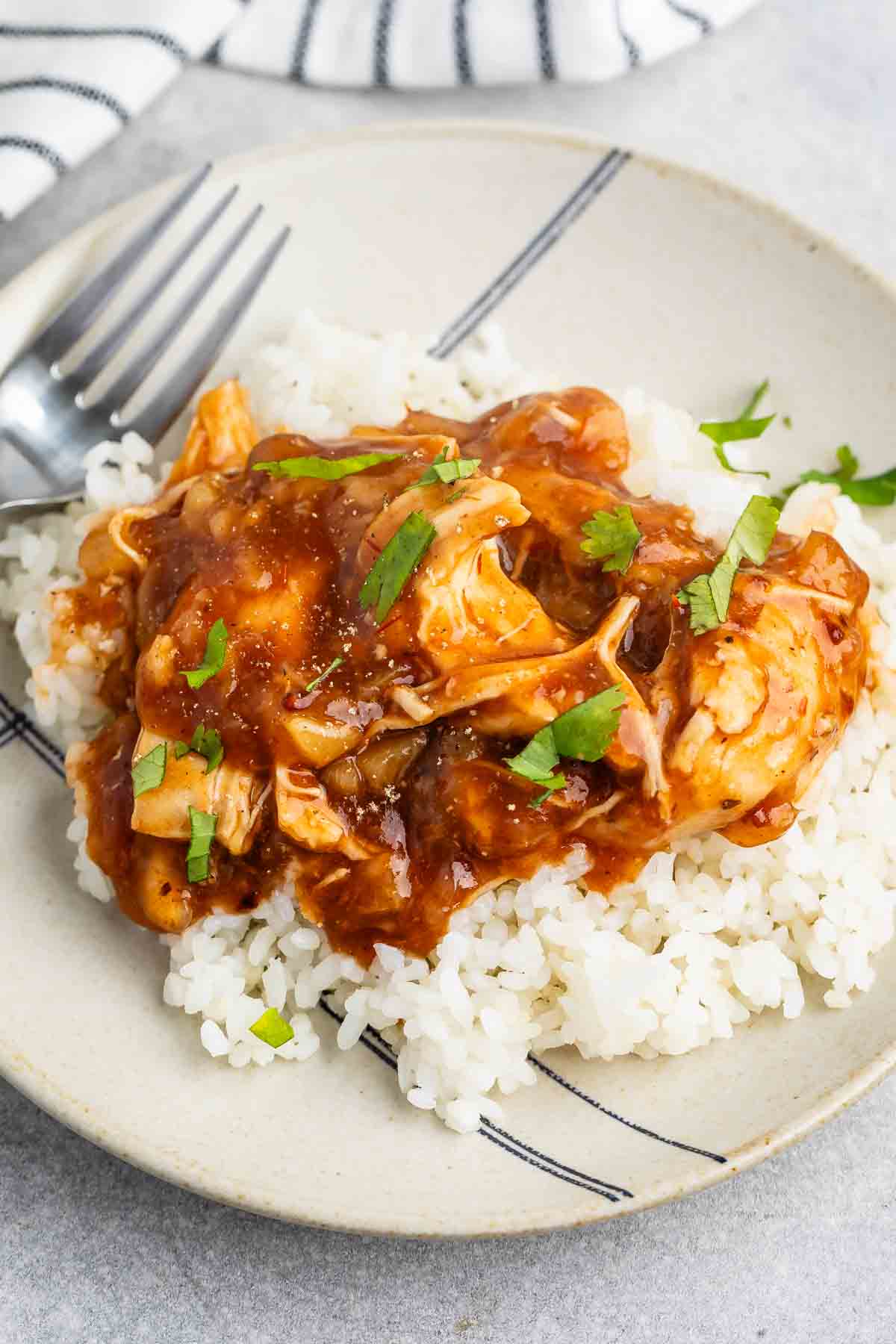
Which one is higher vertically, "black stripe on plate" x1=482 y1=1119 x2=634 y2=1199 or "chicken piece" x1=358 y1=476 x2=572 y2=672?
"chicken piece" x1=358 y1=476 x2=572 y2=672

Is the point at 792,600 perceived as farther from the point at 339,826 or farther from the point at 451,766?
the point at 339,826

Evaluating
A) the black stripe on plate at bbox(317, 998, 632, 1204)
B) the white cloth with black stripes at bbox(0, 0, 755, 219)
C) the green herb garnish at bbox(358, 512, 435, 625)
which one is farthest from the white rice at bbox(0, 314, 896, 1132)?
the white cloth with black stripes at bbox(0, 0, 755, 219)

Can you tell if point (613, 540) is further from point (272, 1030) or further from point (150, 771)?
point (272, 1030)

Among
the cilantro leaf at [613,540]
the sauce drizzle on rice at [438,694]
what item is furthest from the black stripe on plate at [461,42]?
the cilantro leaf at [613,540]

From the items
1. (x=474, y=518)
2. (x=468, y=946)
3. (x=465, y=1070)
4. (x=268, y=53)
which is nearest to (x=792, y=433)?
(x=474, y=518)

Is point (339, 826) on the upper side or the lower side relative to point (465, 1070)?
upper

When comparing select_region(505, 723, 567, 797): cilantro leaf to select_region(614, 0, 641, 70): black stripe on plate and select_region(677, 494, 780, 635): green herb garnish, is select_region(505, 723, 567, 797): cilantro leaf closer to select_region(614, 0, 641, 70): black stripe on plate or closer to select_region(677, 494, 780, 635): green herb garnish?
select_region(677, 494, 780, 635): green herb garnish

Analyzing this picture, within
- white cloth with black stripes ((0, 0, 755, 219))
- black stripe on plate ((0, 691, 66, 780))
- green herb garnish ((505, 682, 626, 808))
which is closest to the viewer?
green herb garnish ((505, 682, 626, 808))
